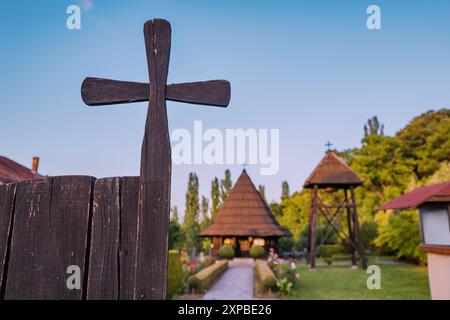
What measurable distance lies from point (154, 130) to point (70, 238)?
68 centimetres

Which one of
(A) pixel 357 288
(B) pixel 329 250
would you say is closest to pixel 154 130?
(A) pixel 357 288

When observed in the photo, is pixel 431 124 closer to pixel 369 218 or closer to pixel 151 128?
pixel 369 218

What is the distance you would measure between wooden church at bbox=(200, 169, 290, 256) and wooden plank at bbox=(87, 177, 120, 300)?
25.9 metres

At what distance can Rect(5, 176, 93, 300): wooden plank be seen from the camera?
1.73 m

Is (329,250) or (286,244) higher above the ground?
(286,244)

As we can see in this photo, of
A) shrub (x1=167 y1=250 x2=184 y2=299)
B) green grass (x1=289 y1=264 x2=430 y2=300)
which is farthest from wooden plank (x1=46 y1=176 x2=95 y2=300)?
green grass (x1=289 y1=264 x2=430 y2=300)

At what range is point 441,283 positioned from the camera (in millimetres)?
8734

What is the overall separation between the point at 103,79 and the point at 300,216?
41.1 meters

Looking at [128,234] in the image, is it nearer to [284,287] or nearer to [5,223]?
[5,223]

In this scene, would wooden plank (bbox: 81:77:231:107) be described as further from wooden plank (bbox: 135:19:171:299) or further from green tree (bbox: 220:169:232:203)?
green tree (bbox: 220:169:232:203)

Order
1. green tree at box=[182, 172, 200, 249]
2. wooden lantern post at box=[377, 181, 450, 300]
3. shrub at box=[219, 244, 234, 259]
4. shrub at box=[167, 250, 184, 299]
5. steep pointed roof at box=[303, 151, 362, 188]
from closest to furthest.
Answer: wooden lantern post at box=[377, 181, 450, 300] → shrub at box=[167, 250, 184, 299] → steep pointed roof at box=[303, 151, 362, 188] → shrub at box=[219, 244, 234, 259] → green tree at box=[182, 172, 200, 249]

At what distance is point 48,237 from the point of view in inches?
69.8

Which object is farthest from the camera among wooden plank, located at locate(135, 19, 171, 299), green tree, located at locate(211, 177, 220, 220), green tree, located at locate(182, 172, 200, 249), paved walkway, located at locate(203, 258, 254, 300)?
green tree, located at locate(211, 177, 220, 220)
